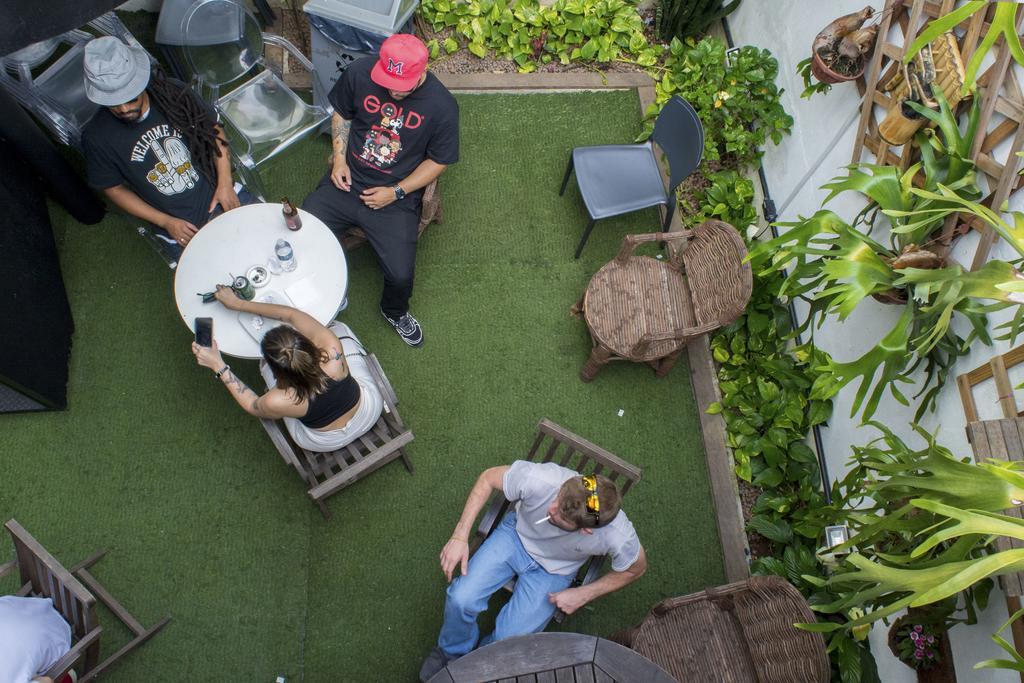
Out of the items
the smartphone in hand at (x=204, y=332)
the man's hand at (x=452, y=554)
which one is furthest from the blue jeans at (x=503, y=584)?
the smartphone in hand at (x=204, y=332)

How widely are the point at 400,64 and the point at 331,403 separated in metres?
1.45

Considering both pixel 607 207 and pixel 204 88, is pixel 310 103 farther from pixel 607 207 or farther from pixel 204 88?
pixel 607 207

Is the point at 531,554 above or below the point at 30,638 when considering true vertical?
below

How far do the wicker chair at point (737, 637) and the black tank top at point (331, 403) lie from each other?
4.55 ft

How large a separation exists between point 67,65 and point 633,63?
3055 millimetres

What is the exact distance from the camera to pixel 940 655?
2396mm

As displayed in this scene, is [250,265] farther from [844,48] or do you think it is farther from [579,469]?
[844,48]

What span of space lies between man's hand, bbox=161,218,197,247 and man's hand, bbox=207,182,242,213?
0.12 m

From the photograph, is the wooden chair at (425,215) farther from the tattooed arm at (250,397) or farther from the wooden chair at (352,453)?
the tattooed arm at (250,397)

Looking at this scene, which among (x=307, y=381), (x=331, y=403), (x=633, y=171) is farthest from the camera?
(x=633, y=171)

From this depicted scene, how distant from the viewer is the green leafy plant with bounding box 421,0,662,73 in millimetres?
4152

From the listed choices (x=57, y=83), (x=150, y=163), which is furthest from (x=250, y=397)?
(x=57, y=83)

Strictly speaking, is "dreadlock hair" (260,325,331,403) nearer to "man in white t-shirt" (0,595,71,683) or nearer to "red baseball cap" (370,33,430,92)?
"man in white t-shirt" (0,595,71,683)

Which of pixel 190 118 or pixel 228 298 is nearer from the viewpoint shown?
pixel 228 298
